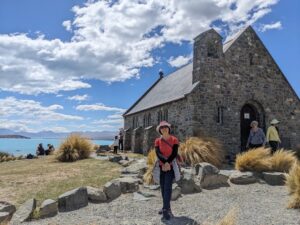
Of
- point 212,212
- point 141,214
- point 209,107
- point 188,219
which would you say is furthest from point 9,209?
point 209,107

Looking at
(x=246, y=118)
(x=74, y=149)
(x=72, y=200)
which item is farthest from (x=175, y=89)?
(x=72, y=200)

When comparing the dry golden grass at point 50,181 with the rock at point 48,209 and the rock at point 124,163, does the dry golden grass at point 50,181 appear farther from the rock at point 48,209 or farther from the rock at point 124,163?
the rock at point 48,209

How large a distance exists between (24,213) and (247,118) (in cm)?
1538

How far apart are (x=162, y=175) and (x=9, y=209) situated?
12.8ft

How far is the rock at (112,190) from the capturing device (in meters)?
9.95

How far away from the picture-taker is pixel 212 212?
27.2 feet

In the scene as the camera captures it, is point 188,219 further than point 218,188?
No

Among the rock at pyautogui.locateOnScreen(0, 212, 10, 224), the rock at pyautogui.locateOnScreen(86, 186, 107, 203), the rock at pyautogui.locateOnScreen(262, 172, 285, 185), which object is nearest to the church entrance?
the rock at pyautogui.locateOnScreen(262, 172, 285, 185)

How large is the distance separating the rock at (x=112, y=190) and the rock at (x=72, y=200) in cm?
77

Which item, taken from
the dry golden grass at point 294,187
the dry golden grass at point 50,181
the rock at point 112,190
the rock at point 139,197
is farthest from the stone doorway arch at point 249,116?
the rock at point 112,190

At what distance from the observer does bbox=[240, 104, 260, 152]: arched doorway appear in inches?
792

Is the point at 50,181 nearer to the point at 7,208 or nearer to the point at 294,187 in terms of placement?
the point at 7,208

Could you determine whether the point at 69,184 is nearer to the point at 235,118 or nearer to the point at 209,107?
the point at 209,107

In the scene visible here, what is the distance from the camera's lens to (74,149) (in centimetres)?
2048
